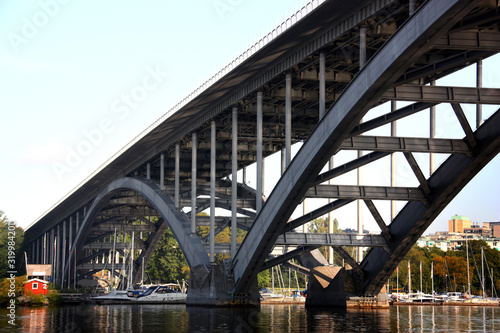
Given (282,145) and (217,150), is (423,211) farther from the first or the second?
(217,150)

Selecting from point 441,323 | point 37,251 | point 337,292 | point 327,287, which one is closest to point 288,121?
point 441,323

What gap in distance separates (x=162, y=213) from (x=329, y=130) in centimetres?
2700

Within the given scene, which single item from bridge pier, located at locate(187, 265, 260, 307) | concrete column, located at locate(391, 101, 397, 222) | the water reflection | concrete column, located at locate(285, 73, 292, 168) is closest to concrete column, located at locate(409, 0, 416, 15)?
concrete column, located at locate(391, 101, 397, 222)

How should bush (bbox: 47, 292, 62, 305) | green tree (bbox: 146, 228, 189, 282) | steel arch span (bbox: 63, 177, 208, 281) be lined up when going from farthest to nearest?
1. green tree (bbox: 146, 228, 189, 282)
2. bush (bbox: 47, 292, 62, 305)
3. steel arch span (bbox: 63, 177, 208, 281)

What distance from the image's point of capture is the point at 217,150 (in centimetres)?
5716

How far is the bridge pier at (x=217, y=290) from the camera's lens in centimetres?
4638

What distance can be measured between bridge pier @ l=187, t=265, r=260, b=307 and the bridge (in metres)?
0.08

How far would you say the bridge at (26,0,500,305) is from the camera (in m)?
29.4

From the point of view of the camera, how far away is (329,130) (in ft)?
107

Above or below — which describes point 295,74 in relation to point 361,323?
above

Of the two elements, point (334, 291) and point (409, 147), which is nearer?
point (409, 147)

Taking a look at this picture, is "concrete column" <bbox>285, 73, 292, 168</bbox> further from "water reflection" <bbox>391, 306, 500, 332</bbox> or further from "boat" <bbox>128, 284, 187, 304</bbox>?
"boat" <bbox>128, 284, 187, 304</bbox>

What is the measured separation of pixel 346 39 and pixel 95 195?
180 feet

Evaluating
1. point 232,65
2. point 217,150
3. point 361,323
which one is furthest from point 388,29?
point 217,150
